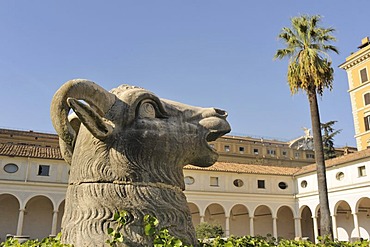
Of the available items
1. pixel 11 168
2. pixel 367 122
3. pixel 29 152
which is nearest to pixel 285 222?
pixel 367 122

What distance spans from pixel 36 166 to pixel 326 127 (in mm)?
44666

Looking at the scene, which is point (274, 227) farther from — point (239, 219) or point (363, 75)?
point (363, 75)

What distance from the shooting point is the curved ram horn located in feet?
7.80

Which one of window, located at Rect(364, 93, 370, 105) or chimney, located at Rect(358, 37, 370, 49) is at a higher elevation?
chimney, located at Rect(358, 37, 370, 49)

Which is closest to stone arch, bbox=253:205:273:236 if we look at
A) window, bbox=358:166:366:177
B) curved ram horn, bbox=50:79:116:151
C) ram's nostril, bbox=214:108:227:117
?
window, bbox=358:166:366:177

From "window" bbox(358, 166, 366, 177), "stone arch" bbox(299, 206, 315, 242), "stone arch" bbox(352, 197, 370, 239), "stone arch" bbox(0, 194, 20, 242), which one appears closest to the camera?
"stone arch" bbox(0, 194, 20, 242)

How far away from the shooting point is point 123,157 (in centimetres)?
256

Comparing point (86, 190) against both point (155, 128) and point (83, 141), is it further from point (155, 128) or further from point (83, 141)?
point (155, 128)

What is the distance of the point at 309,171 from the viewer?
3847cm

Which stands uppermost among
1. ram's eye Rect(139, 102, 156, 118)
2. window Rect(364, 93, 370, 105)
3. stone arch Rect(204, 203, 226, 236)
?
window Rect(364, 93, 370, 105)

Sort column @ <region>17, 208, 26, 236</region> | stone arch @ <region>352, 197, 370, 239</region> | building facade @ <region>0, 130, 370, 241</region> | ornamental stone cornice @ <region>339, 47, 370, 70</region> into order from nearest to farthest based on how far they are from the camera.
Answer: column @ <region>17, 208, 26, 236</region>, building facade @ <region>0, 130, 370, 241</region>, stone arch @ <region>352, 197, 370, 239</region>, ornamental stone cornice @ <region>339, 47, 370, 70</region>

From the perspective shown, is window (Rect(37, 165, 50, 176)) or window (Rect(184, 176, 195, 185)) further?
window (Rect(184, 176, 195, 185))

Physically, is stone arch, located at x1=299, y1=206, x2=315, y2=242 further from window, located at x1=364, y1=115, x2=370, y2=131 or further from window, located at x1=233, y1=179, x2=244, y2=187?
window, located at x1=364, y1=115, x2=370, y2=131

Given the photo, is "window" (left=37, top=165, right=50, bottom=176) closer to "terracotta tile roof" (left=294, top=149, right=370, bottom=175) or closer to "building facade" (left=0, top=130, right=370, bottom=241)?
"building facade" (left=0, top=130, right=370, bottom=241)
